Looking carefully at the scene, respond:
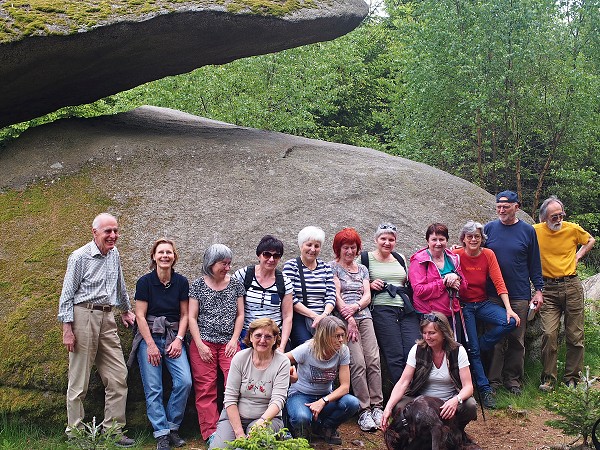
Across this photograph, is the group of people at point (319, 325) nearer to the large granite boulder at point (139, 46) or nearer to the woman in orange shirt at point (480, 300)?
the woman in orange shirt at point (480, 300)

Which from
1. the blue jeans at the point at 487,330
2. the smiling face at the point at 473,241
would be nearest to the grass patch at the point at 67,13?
the smiling face at the point at 473,241

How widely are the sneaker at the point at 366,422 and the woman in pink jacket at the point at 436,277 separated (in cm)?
129

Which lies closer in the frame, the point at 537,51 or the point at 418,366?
the point at 418,366

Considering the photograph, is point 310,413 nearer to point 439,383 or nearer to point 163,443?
point 439,383

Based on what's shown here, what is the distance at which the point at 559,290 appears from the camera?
811cm

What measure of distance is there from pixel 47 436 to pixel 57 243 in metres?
2.25

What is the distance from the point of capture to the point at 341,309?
22.9 ft

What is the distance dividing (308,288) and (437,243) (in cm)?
156

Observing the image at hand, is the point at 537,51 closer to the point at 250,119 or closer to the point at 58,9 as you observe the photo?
the point at 250,119

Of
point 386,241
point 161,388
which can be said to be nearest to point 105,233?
point 161,388

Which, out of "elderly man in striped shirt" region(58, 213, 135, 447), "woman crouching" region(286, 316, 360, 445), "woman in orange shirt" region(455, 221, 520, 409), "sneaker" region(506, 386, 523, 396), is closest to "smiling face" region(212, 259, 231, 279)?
"elderly man in striped shirt" region(58, 213, 135, 447)

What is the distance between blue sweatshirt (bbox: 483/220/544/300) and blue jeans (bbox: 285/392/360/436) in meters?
2.58

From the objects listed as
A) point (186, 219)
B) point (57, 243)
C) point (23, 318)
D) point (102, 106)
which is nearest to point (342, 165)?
point (186, 219)

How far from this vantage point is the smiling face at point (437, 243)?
7.35 metres
